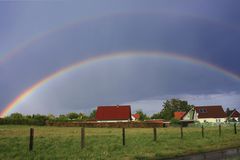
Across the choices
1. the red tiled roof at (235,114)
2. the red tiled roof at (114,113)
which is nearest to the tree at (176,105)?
the red tiled roof at (235,114)

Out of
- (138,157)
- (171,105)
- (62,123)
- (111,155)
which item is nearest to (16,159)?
(111,155)

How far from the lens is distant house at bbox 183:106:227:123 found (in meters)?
110

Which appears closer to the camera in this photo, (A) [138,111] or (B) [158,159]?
(B) [158,159]

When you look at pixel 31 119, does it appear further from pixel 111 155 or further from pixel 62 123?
pixel 111 155

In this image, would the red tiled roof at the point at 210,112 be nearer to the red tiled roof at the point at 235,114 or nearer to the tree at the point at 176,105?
the red tiled roof at the point at 235,114

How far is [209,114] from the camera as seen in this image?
11075cm

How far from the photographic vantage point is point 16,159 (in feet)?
A: 50.7

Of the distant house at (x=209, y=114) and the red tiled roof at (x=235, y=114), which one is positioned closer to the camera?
the distant house at (x=209, y=114)

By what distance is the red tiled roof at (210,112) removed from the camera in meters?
110

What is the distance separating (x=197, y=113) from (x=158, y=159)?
10005 centimetres

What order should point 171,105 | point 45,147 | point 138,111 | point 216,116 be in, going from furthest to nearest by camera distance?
point 171,105, point 138,111, point 216,116, point 45,147

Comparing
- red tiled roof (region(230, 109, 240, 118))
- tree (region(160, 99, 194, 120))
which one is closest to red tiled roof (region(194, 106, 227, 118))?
red tiled roof (region(230, 109, 240, 118))

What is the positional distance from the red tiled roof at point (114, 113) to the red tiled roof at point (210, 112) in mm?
26276

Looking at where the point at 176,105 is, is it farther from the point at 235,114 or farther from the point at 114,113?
the point at 114,113
